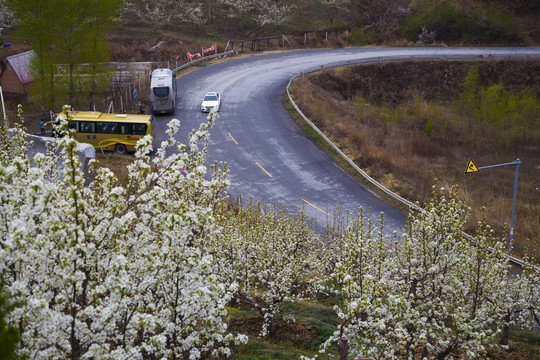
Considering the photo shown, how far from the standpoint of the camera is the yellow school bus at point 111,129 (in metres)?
32.8

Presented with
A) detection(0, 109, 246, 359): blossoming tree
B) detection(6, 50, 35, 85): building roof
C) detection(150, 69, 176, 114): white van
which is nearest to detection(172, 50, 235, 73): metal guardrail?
detection(150, 69, 176, 114): white van

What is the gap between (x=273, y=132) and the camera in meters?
38.8

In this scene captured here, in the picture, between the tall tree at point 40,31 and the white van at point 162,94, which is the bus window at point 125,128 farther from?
the white van at point 162,94

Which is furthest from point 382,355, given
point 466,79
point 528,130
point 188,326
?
point 466,79

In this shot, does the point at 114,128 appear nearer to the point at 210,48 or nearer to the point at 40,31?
the point at 40,31

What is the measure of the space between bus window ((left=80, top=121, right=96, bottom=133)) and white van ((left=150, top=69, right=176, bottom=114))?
25.8 ft

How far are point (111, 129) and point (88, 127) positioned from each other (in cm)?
152

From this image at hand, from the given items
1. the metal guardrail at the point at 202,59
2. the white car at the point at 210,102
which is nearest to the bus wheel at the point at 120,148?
the white car at the point at 210,102

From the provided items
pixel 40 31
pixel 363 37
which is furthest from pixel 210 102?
pixel 363 37

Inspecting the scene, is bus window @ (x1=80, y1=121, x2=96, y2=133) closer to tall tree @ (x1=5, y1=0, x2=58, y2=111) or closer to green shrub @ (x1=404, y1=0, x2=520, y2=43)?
tall tree @ (x1=5, y1=0, x2=58, y2=111)

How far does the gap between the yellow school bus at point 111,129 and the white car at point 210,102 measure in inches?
346

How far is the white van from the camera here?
39625 mm

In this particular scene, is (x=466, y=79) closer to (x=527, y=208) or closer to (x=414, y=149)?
(x=414, y=149)

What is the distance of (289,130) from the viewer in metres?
39.1
